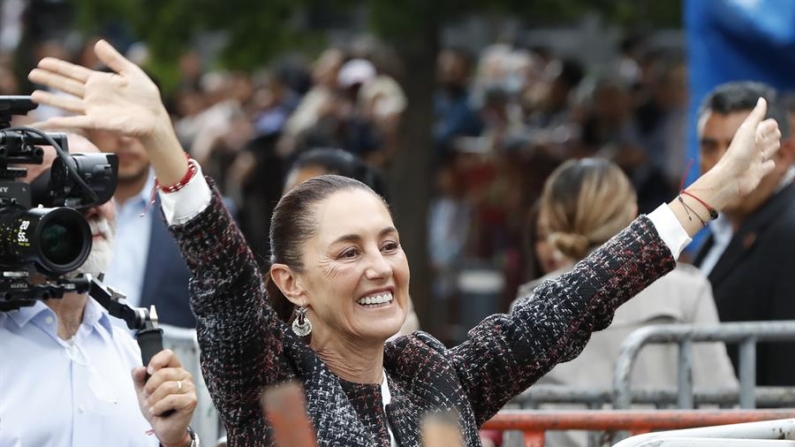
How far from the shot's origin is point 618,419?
4734 mm

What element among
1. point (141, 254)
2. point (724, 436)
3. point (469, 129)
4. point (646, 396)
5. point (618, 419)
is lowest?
point (469, 129)

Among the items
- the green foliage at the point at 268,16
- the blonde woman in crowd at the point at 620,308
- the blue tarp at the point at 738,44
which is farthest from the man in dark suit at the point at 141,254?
the green foliage at the point at 268,16

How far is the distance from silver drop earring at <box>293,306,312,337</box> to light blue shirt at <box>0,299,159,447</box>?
701mm

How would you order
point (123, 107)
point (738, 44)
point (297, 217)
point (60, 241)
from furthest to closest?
point (738, 44) < point (60, 241) < point (297, 217) < point (123, 107)

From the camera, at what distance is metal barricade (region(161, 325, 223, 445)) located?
5.11 meters

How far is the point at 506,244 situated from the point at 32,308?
28.7 ft

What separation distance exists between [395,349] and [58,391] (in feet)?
3.02

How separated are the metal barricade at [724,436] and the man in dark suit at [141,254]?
2.95m

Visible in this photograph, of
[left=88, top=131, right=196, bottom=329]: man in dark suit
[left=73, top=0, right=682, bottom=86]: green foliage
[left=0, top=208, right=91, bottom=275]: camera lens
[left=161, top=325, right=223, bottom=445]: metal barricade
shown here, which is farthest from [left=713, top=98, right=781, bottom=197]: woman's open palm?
[left=73, top=0, right=682, bottom=86]: green foliage

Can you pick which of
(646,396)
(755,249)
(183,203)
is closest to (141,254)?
(646,396)

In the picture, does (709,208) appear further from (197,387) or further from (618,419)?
(197,387)

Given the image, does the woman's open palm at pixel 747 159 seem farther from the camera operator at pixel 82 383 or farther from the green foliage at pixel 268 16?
the green foliage at pixel 268 16

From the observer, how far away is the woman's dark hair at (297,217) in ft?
12.1

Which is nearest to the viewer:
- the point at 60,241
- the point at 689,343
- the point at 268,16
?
the point at 60,241
